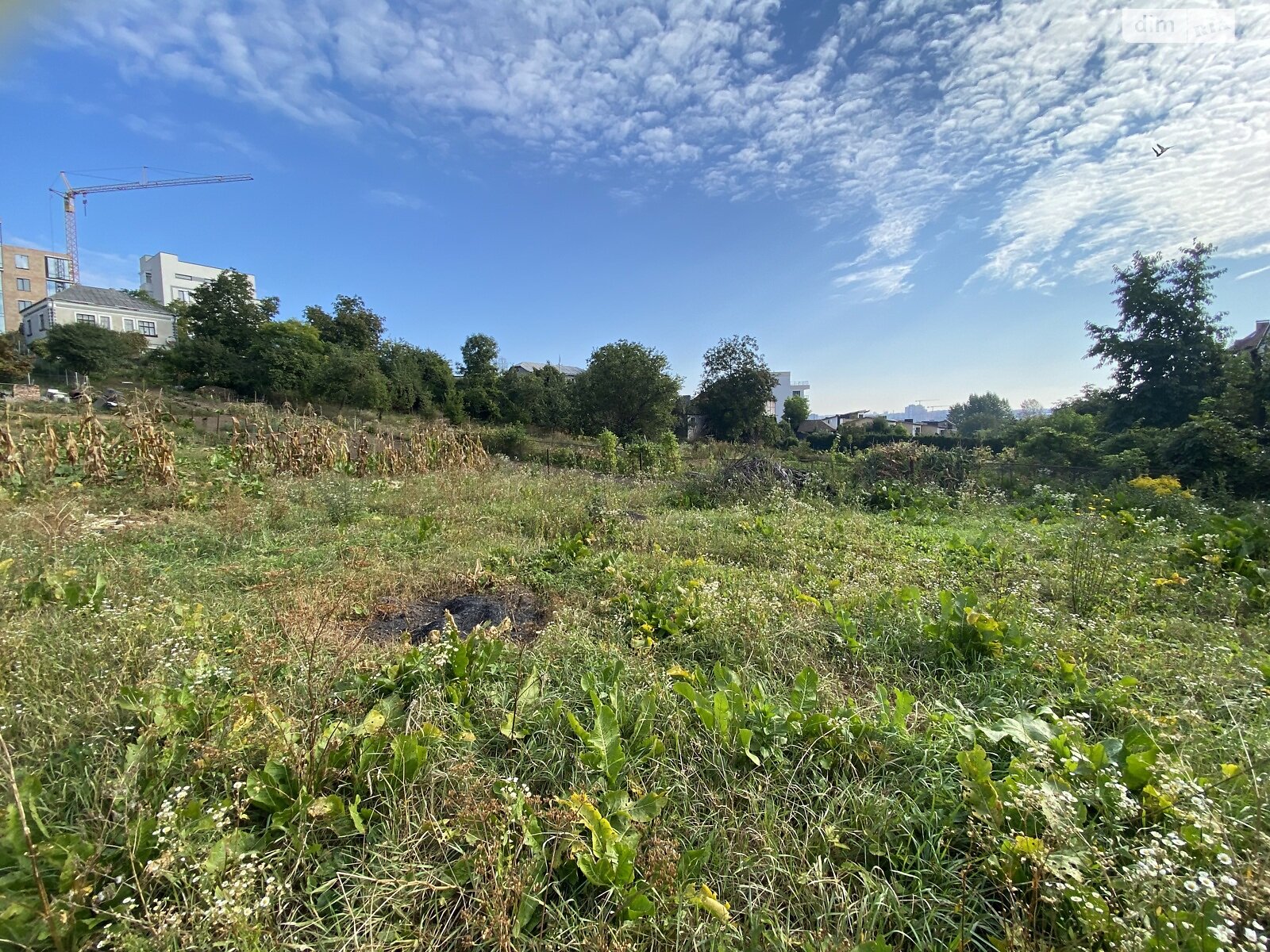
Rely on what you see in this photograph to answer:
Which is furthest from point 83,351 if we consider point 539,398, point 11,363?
point 539,398

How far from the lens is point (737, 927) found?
4.05 feet

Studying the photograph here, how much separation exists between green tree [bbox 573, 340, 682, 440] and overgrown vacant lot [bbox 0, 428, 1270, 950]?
17897 mm

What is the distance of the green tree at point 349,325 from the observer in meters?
30.8

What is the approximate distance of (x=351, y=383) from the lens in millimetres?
19031

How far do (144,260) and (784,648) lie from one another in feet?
269

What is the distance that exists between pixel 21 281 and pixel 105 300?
23.2 meters

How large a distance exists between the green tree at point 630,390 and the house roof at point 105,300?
1833 inches

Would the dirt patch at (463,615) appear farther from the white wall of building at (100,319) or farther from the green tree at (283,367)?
the white wall of building at (100,319)

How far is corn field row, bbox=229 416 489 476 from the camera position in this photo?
8617 mm

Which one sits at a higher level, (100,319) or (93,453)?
(100,319)

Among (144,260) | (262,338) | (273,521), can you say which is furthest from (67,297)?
(273,521)

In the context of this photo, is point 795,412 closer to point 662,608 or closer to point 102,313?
point 662,608

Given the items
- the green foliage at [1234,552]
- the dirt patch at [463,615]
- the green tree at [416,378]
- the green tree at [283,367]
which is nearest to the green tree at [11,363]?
the green tree at [283,367]

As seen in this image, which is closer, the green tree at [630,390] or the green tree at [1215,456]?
the green tree at [1215,456]
